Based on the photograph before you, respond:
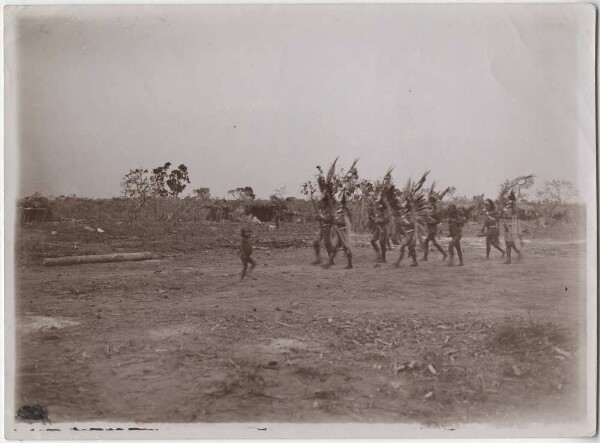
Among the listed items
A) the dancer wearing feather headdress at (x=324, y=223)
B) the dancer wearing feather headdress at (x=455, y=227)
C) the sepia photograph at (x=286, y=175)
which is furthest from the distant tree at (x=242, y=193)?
the dancer wearing feather headdress at (x=455, y=227)

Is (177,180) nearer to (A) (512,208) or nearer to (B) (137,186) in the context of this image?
(B) (137,186)

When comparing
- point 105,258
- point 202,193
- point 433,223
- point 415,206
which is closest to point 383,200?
point 415,206

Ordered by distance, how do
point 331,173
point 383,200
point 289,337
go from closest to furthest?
1. point 289,337
2. point 331,173
3. point 383,200

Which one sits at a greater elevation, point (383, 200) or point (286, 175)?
point (286, 175)

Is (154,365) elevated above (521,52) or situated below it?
below

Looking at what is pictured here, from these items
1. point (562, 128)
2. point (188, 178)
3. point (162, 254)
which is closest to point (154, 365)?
point (162, 254)

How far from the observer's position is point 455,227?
5.65 meters

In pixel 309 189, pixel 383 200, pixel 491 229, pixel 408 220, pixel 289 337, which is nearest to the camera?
pixel 289 337

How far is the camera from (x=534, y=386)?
179 inches

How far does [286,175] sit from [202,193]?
982mm

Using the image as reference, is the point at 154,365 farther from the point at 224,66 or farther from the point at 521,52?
the point at 521,52

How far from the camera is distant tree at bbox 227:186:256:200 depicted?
5.23 metres

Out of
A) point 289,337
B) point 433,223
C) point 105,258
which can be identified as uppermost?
point 433,223

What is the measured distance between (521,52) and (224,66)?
10.4ft
